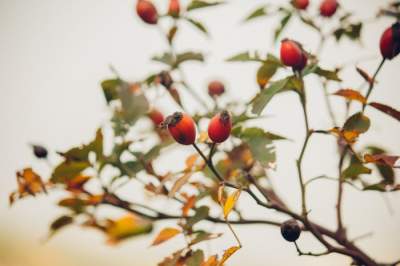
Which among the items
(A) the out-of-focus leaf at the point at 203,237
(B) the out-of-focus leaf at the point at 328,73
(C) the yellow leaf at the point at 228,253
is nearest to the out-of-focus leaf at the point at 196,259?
(A) the out-of-focus leaf at the point at 203,237

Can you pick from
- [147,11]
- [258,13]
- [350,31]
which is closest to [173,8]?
[147,11]

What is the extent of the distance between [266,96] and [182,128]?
0.15 meters

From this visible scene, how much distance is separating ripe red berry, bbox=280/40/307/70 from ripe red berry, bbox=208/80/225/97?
32cm

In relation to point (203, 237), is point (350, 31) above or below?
above

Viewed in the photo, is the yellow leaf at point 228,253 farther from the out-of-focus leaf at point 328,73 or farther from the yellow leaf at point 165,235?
the out-of-focus leaf at point 328,73

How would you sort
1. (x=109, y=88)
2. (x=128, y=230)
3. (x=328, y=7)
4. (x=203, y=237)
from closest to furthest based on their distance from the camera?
(x=128, y=230), (x=203, y=237), (x=109, y=88), (x=328, y=7)

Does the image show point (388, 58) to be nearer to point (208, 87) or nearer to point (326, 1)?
point (326, 1)

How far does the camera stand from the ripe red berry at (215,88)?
100 centimetres

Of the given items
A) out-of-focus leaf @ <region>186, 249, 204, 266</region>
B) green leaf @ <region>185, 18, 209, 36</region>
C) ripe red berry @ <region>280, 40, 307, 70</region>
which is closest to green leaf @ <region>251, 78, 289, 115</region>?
ripe red berry @ <region>280, 40, 307, 70</region>

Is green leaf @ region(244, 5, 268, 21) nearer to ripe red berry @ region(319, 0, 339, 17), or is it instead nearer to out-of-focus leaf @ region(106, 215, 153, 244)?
ripe red berry @ region(319, 0, 339, 17)

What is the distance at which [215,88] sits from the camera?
1.00 m

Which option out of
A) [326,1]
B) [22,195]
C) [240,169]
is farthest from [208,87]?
[22,195]

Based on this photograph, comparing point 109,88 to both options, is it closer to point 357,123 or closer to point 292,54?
point 292,54

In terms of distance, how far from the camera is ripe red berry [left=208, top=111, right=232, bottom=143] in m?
0.61
